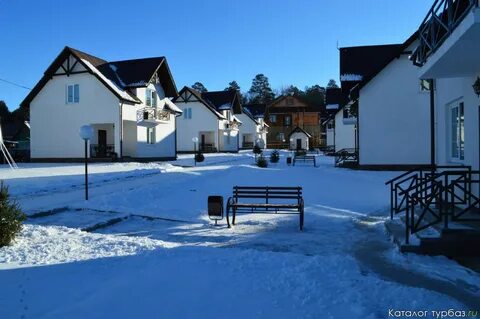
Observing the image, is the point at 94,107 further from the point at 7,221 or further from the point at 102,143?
the point at 7,221

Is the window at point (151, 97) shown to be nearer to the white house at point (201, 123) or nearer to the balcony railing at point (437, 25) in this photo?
the white house at point (201, 123)

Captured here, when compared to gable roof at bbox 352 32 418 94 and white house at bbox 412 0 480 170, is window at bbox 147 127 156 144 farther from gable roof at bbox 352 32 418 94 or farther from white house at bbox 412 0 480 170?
white house at bbox 412 0 480 170

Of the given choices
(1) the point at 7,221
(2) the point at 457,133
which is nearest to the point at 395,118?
(2) the point at 457,133

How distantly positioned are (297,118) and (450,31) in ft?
257

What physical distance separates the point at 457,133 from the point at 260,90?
108160 millimetres

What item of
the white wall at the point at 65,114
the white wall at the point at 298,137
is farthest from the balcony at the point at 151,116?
the white wall at the point at 298,137

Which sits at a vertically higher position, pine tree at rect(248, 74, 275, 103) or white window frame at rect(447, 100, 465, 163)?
pine tree at rect(248, 74, 275, 103)

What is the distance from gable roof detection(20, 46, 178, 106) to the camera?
96.7 feet

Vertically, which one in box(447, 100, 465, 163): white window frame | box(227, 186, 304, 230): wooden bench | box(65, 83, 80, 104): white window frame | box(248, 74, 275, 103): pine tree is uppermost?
box(248, 74, 275, 103): pine tree

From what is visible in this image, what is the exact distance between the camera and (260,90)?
116562mm

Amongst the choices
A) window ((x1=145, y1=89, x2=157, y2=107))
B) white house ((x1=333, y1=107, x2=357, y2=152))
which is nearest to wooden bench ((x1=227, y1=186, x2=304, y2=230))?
window ((x1=145, y1=89, x2=157, y2=107))

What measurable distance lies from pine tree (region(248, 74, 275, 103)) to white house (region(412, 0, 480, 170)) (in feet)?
340

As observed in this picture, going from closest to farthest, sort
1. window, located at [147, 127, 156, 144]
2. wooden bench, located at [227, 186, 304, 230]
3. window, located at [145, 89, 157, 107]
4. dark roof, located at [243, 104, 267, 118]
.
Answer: wooden bench, located at [227, 186, 304, 230], window, located at [145, 89, 157, 107], window, located at [147, 127, 156, 144], dark roof, located at [243, 104, 267, 118]

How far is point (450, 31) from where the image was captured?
7.11 m
